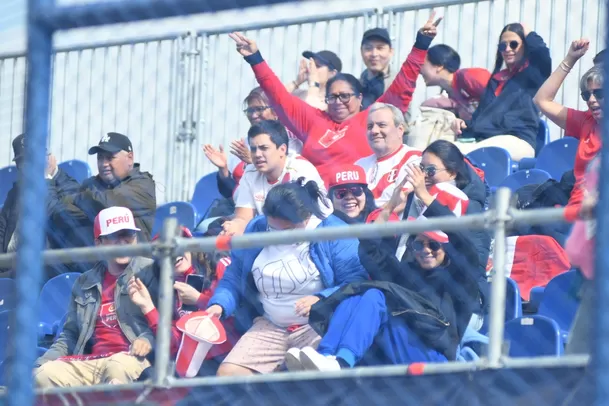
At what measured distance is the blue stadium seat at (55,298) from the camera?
21.4ft

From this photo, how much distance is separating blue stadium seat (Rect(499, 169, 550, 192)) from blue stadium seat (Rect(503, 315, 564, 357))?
6.25 ft

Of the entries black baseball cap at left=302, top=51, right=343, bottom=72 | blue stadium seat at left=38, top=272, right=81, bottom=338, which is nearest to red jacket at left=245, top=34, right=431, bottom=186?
black baseball cap at left=302, top=51, right=343, bottom=72

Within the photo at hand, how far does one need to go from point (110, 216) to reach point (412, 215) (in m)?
1.51

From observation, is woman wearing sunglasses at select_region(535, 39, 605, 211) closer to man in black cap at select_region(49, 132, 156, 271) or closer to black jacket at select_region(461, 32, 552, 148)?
black jacket at select_region(461, 32, 552, 148)

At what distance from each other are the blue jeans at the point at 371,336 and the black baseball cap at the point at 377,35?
3.36 m

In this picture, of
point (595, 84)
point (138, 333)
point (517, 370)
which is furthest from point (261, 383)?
point (595, 84)

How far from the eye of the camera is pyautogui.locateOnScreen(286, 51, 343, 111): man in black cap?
774 centimetres

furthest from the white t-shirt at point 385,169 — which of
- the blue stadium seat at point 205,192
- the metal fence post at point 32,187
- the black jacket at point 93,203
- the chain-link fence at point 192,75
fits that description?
the metal fence post at point 32,187

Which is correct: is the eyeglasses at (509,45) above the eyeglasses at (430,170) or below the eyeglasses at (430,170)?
above

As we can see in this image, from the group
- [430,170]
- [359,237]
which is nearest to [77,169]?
[430,170]

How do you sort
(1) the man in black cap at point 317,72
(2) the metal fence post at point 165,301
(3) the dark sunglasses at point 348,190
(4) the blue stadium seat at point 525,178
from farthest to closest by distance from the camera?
(1) the man in black cap at point 317,72, (4) the blue stadium seat at point 525,178, (3) the dark sunglasses at point 348,190, (2) the metal fence post at point 165,301

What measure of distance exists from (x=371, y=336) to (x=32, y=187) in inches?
74.7

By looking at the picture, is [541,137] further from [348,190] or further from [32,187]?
[32,187]

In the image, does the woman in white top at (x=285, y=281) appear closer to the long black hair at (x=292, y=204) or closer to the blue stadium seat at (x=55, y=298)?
the long black hair at (x=292, y=204)
